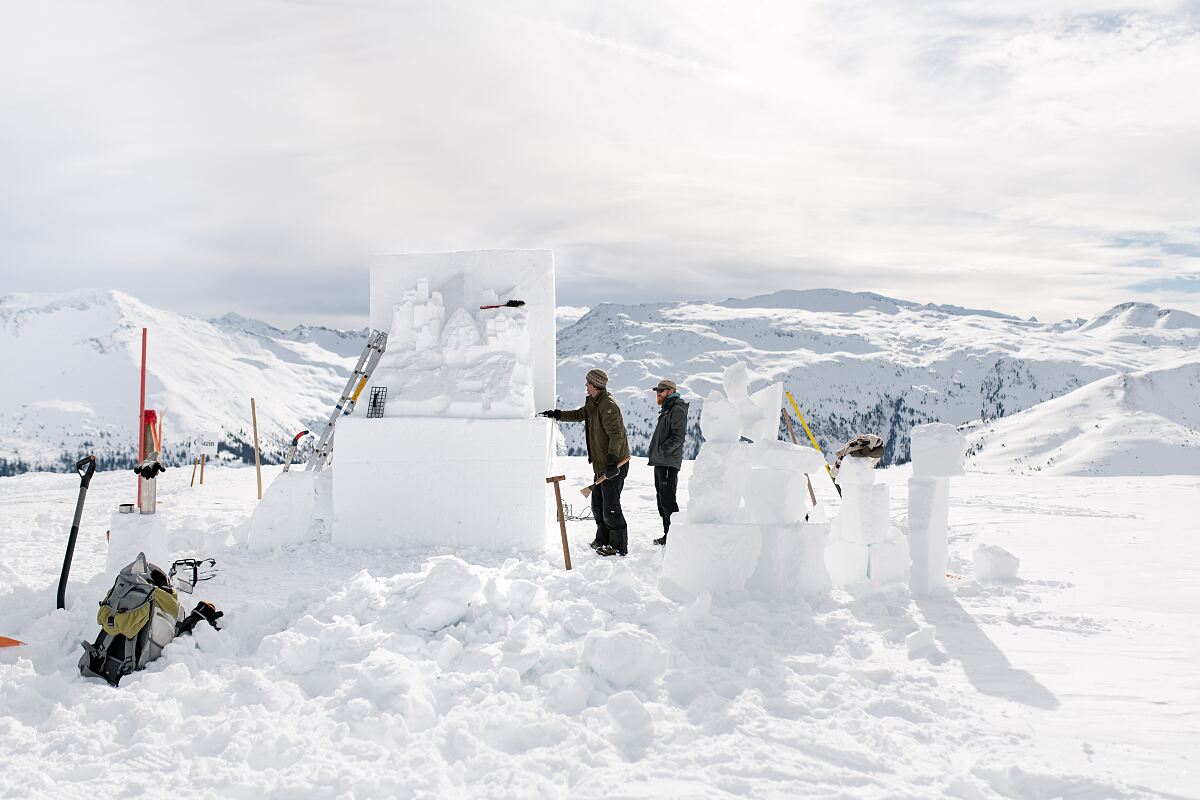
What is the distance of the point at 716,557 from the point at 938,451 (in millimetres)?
1881

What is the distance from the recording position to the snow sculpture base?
8.27 meters

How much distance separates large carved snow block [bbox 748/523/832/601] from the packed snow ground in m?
0.21

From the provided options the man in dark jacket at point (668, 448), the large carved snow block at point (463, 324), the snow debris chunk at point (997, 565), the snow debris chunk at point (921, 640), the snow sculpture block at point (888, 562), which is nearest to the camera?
the snow debris chunk at point (921, 640)

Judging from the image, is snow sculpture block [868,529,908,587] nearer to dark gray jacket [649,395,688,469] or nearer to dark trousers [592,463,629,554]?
dark gray jacket [649,395,688,469]

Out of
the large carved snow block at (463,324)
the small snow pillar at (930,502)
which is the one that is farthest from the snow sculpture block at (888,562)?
the large carved snow block at (463,324)

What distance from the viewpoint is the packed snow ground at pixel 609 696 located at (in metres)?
3.45

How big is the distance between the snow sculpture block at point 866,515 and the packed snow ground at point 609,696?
0.56 meters

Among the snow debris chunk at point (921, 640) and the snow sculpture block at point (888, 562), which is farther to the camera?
the snow sculpture block at point (888, 562)

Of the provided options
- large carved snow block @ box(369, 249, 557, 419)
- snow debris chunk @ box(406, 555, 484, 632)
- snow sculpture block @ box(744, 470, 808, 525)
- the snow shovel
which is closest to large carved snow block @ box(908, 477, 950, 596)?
snow sculpture block @ box(744, 470, 808, 525)

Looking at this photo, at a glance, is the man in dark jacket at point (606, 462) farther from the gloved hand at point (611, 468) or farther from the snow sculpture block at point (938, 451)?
the snow sculpture block at point (938, 451)

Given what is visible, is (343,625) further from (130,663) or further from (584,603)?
(584,603)

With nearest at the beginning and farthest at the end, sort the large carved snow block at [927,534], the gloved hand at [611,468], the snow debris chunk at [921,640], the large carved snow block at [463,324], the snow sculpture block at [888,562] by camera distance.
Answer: the snow debris chunk at [921,640] < the large carved snow block at [927,534] < the snow sculpture block at [888,562] < the gloved hand at [611,468] < the large carved snow block at [463,324]

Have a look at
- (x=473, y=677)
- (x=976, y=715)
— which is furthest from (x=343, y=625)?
(x=976, y=715)

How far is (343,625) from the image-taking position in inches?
190
